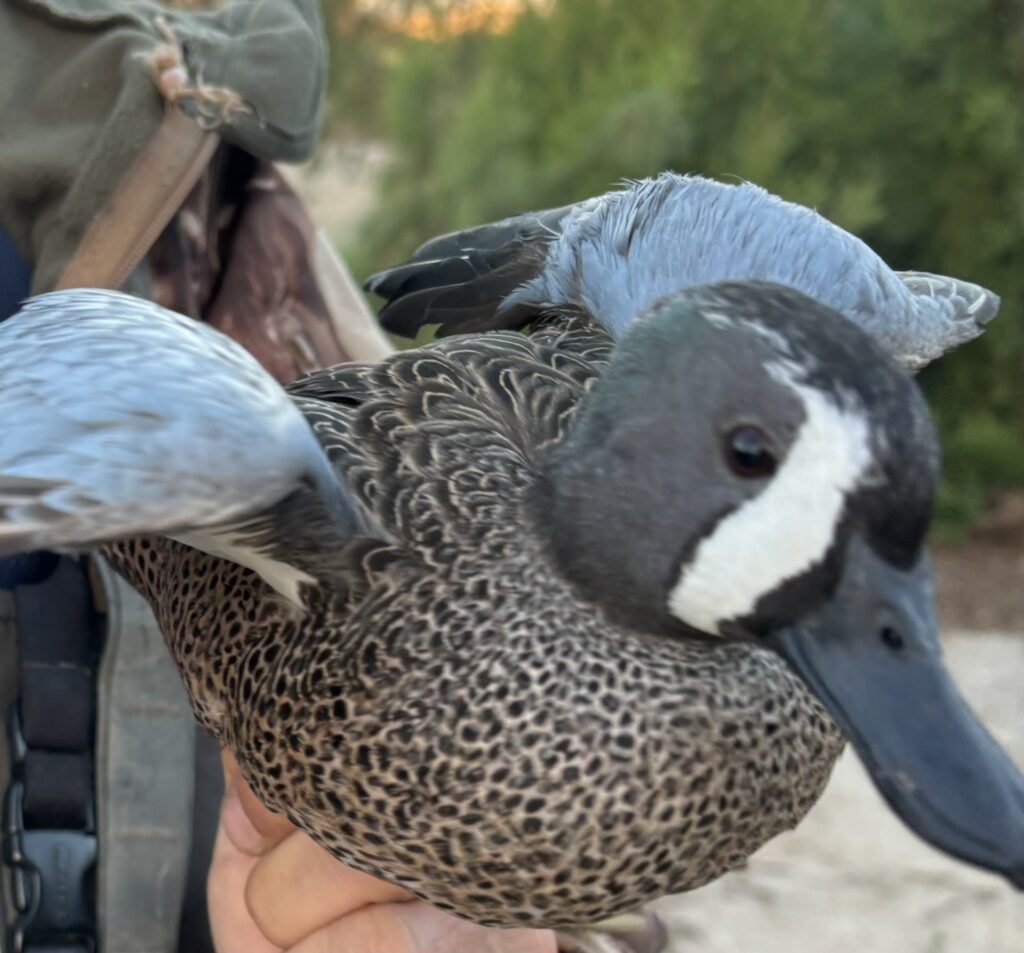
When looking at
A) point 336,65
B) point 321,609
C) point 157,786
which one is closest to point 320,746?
point 321,609

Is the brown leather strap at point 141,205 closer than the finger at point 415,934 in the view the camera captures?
No

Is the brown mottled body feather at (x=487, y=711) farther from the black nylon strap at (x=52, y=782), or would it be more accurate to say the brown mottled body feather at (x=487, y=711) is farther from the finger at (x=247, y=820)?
the black nylon strap at (x=52, y=782)

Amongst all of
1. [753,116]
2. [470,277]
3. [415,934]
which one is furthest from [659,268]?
[753,116]

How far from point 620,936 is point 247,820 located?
0.37 m

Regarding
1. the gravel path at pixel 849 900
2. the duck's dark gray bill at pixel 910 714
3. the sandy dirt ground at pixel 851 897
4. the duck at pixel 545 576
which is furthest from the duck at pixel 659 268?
the gravel path at pixel 849 900

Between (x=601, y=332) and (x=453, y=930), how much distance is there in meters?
0.56

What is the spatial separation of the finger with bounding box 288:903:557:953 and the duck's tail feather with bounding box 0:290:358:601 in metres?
0.39

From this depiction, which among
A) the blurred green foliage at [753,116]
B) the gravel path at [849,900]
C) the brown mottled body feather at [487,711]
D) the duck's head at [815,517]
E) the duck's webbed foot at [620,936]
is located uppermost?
the duck's head at [815,517]

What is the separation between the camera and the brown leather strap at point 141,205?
4.25 feet

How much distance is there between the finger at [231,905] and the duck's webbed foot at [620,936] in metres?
0.28

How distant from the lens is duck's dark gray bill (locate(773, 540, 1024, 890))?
75 cm

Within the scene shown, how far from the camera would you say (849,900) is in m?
2.72

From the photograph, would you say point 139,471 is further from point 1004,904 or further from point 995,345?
point 995,345

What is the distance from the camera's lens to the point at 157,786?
1.37 m
